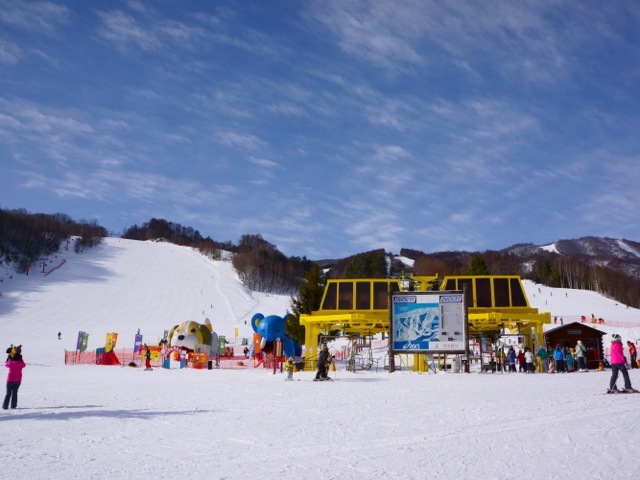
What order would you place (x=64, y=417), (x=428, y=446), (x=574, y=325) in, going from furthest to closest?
(x=574, y=325)
(x=64, y=417)
(x=428, y=446)

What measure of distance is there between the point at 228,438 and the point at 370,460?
244 centimetres

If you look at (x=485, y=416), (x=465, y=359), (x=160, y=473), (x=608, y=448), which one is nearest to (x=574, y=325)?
(x=465, y=359)

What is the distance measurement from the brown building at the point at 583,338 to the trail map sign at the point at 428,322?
924 cm

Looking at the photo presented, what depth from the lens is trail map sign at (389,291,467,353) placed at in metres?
24.5

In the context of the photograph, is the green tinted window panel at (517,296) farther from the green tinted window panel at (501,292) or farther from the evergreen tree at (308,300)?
the evergreen tree at (308,300)

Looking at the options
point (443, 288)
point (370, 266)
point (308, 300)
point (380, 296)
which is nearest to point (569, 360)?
point (443, 288)

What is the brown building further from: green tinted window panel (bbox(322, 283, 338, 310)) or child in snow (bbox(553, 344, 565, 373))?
green tinted window panel (bbox(322, 283, 338, 310))

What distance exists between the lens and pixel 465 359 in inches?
957

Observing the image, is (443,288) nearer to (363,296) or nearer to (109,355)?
(363,296)

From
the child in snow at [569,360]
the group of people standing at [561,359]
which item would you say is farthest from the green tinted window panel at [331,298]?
the child in snow at [569,360]

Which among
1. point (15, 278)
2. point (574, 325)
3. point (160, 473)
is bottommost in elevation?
point (160, 473)

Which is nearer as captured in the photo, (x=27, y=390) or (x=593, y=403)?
(x=593, y=403)

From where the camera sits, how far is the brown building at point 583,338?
31350mm

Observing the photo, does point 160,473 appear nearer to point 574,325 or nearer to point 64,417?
point 64,417
